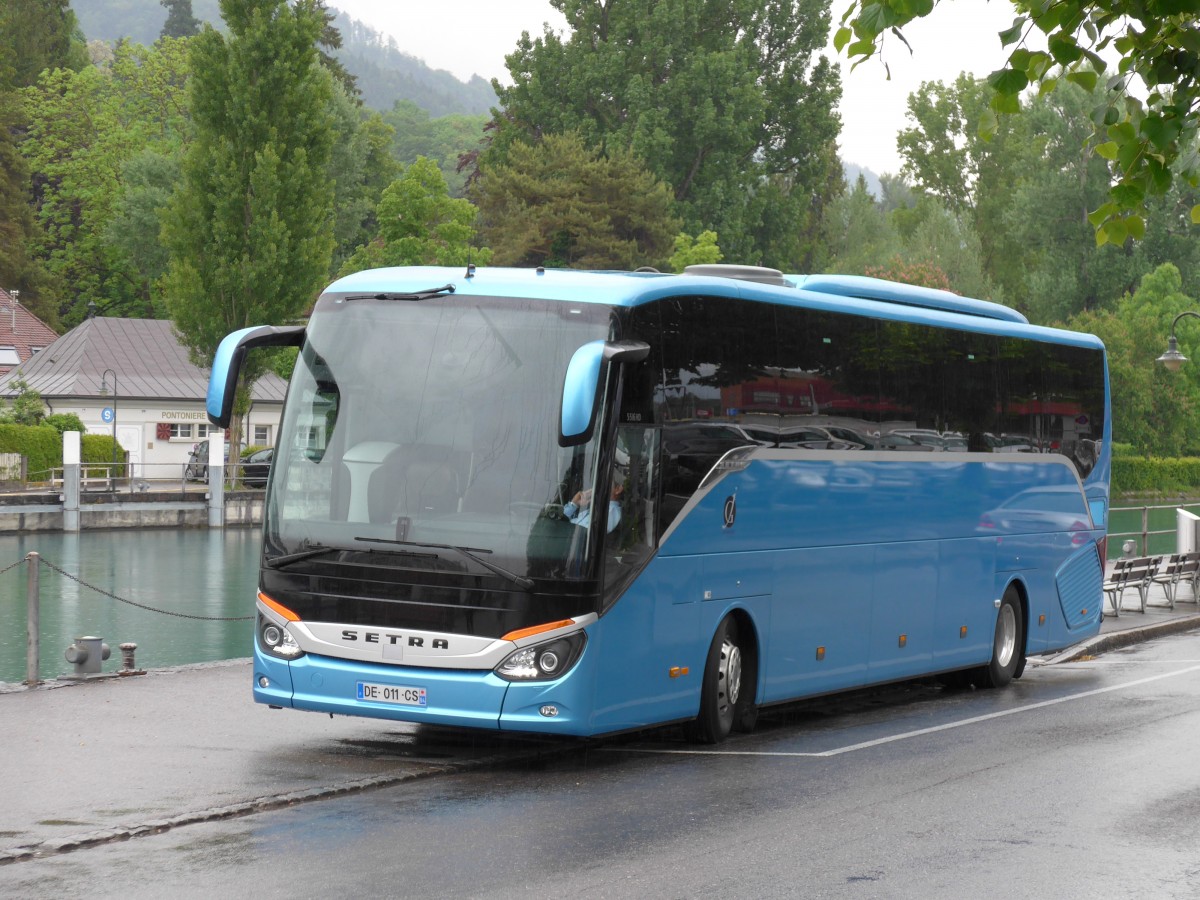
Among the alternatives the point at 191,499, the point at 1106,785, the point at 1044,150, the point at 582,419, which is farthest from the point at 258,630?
the point at 1044,150

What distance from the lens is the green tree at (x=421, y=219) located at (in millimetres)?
66562

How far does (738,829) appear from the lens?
31.0 feet

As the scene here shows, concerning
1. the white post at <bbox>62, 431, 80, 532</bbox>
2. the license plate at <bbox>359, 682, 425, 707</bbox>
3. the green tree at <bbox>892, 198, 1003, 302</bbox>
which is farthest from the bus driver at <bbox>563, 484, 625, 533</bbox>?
the green tree at <bbox>892, 198, 1003, 302</bbox>

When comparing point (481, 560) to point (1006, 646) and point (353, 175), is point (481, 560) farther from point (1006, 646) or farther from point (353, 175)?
point (353, 175)

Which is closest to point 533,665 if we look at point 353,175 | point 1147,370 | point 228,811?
point 228,811

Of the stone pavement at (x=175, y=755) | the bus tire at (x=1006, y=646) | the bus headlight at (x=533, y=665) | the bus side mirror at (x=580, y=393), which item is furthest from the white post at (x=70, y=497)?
the bus side mirror at (x=580, y=393)

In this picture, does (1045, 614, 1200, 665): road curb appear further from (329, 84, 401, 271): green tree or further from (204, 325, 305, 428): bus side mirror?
(329, 84, 401, 271): green tree

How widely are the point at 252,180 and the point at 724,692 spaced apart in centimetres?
5449

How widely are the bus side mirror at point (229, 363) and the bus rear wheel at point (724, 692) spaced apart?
3.75 m

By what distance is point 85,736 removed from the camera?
475 inches

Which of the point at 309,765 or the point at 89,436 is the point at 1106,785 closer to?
the point at 309,765

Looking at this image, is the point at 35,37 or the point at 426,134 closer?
the point at 35,37

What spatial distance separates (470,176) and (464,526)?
88.3 meters

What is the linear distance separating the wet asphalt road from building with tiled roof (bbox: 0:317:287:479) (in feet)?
224
